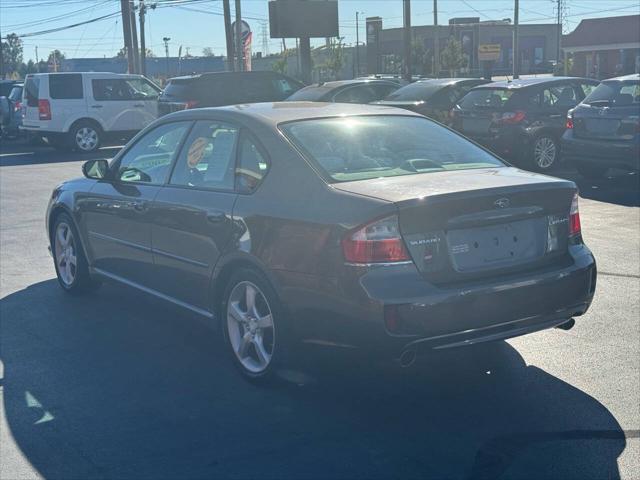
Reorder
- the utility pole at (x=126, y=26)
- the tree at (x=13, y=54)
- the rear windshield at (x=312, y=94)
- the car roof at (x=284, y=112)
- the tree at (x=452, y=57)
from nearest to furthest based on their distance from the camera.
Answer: the car roof at (x=284, y=112)
the rear windshield at (x=312, y=94)
the utility pole at (x=126, y=26)
the tree at (x=452, y=57)
the tree at (x=13, y=54)

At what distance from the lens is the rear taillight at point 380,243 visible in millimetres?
4508

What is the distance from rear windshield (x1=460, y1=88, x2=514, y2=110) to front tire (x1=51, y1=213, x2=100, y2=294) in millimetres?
8714

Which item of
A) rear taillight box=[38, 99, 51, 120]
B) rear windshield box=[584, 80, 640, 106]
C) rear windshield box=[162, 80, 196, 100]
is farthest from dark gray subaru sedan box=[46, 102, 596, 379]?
rear taillight box=[38, 99, 51, 120]

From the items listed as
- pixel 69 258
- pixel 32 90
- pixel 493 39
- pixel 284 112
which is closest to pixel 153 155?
pixel 284 112

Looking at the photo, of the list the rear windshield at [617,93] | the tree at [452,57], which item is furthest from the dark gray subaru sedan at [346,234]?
the tree at [452,57]

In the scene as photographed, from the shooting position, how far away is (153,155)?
649 centimetres

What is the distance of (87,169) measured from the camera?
707 centimetres

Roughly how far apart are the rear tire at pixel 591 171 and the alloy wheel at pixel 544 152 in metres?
0.88

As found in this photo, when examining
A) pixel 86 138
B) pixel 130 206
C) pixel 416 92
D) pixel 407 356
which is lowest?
pixel 86 138

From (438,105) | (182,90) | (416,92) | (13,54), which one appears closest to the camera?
(438,105)

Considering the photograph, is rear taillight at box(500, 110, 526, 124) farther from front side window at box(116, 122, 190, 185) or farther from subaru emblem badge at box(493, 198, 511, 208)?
subaru emblem badge at box(493, 198, 511, 208)

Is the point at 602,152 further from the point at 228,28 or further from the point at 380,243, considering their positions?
the point at 228,28

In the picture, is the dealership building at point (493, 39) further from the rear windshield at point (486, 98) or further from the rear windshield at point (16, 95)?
the rear windshield at point (486, 98)

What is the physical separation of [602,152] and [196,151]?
8048 millimetres
